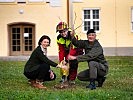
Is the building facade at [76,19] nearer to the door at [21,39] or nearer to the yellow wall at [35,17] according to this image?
the yellow wall at [35,17]

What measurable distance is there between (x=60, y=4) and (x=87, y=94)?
2250 centimetres

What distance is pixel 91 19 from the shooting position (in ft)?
104

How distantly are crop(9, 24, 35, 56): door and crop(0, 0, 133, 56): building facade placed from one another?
0.11 m

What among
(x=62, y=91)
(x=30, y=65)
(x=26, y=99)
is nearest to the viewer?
(x=26, y=99)

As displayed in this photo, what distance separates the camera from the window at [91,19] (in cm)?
3142

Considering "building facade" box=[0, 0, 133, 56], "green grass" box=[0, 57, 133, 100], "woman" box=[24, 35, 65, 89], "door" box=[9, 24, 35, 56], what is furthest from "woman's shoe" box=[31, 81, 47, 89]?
"door" box=[9, 24, 35, 56]

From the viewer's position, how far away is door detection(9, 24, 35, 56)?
104ft

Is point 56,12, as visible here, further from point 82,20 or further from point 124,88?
point 124,88

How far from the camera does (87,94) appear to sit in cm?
867

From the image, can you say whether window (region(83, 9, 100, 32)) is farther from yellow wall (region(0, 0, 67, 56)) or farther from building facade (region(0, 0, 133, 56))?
yellow wall (region(0, 0, 67, 56))

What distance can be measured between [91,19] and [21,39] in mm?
5164

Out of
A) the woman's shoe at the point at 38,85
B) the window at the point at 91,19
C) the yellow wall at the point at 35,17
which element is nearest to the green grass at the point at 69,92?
the woman's shoe at the point at 38,85

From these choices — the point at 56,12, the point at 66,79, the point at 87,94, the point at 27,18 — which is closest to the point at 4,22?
the point at 27,18

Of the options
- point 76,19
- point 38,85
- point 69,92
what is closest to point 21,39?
point 76,19
